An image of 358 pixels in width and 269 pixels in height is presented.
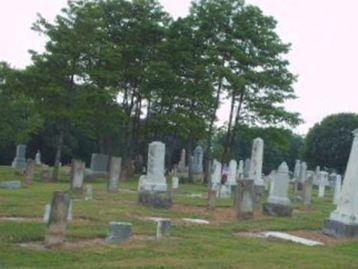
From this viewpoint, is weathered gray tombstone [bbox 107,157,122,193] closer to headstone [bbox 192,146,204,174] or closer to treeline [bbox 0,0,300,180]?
treeline [bbox 0,0,300,180]

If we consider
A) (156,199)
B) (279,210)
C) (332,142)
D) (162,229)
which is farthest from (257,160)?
(332,142)

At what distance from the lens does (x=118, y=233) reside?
12125 mm

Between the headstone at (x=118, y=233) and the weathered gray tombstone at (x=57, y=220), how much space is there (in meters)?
0.89

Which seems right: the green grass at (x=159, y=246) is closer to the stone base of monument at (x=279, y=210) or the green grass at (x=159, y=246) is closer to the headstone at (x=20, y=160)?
the stone base of monument at (x=279, y=210)

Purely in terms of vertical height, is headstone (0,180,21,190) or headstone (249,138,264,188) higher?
headstone (249,138,264,188)

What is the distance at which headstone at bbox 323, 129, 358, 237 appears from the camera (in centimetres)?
1670

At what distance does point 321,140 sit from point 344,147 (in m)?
2.95

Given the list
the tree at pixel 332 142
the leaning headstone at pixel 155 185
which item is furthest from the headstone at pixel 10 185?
→ the tree at pixel 332 142

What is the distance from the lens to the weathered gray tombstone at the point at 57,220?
37.4 ft

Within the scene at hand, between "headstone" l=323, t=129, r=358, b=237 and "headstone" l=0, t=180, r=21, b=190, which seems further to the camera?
"headstone" l=0, t=180, r=21, b=190

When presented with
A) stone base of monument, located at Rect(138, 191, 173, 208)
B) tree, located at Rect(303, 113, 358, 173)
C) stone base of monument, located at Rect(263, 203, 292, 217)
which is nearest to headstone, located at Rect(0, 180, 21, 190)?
stone base of monument, located at Rect(138, 191, 173, 208)

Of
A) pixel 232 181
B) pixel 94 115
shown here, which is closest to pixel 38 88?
pixel 94 115

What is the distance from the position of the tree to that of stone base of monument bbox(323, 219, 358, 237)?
57.1 metres

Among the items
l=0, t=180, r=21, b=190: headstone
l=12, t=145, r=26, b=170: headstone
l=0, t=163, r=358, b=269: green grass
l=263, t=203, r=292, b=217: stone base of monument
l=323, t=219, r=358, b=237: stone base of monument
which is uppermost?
l=12, t=145, r=26, b=170: headstone
